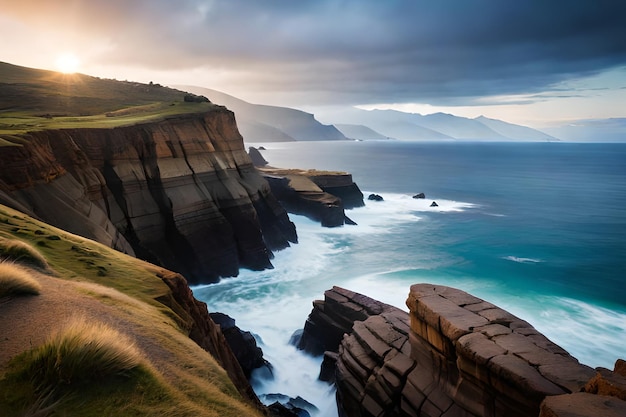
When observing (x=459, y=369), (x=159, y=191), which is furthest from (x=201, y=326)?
(x=159, y=191)

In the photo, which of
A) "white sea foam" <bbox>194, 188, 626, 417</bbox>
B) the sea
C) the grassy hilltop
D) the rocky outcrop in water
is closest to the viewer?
the rocky outcrop in water

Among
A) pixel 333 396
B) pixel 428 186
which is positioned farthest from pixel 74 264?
pixel 428 186

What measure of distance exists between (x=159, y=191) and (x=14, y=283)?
21.7m

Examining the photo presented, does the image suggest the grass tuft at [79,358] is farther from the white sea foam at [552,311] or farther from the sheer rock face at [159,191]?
the white sea foam at [552,311]

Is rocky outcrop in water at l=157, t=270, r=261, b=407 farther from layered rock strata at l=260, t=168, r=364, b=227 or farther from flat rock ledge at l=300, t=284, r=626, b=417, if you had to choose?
layered rock strata at l=260, t=168, r=364, b=227

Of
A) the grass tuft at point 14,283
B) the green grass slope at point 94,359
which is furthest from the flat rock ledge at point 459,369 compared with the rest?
the grass tuft at point 14,283

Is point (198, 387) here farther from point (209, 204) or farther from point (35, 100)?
point (35, 100)

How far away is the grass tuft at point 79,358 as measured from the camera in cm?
470

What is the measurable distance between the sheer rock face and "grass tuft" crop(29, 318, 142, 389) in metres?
13.5

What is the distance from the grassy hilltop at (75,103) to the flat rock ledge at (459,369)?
18789 mm

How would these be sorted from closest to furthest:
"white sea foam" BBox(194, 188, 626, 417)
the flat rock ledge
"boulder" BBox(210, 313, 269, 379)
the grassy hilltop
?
the flat rock ledge
"boulder" BBox(210, 313, 269, 379)
"white sea foam" BBox(194, 188, 626, 417)
the grassy hilltop

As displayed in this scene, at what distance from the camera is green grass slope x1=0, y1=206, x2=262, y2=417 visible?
14.9ft

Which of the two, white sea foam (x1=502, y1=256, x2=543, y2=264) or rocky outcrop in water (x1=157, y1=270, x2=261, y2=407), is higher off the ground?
rocky outcrop in water (x1=157, y1=270, x2=261, y2=407)

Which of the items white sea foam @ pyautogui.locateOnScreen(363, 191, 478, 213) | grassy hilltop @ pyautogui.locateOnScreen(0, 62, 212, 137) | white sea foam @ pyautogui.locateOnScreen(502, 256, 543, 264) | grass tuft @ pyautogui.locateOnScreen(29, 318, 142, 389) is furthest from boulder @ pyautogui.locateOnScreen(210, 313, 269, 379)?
white sea foam @ pyautogui.locateOnScreen(363, 191, 478, 213)
